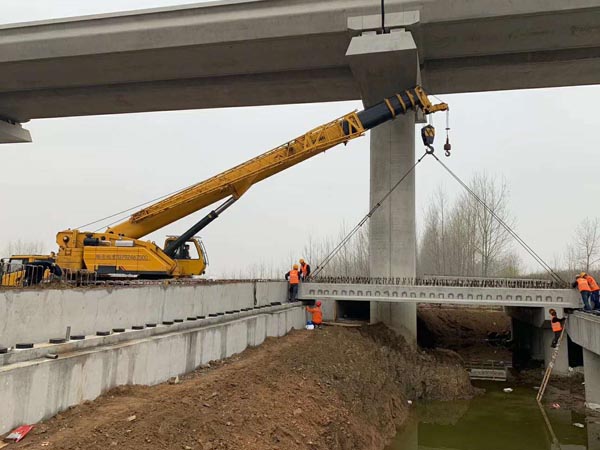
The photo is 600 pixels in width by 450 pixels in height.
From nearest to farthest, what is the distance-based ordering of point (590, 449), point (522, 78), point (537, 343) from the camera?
1. point (590, 449)
2. point (522, 78)
3. point (537, 343)

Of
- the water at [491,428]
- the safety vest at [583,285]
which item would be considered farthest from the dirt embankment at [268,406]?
the safety vest at [583,285]

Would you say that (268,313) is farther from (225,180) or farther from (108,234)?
(108,234)

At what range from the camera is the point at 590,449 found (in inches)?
366

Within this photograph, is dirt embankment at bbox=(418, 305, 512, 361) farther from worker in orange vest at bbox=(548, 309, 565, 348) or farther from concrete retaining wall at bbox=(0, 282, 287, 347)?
concrete retaining wall at bbox=(0, 282, 287, 347)

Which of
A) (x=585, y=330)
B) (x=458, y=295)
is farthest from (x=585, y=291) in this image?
(x=458, y=295)

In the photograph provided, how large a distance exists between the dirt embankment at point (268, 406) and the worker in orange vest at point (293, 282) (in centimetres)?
242

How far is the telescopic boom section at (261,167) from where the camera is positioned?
44.3 feet

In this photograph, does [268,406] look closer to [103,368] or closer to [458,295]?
[103,368]

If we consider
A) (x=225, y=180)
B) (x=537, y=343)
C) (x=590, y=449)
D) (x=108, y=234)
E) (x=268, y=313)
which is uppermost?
(x=225, y=180)

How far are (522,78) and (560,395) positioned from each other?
409 inches

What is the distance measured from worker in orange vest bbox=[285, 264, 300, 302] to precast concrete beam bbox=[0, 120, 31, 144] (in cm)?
1437

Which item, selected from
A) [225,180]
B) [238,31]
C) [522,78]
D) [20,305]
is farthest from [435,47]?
[20,305]

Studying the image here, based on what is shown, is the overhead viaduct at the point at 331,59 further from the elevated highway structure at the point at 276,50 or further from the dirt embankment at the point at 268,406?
the dirt embankment at the point at 268,406

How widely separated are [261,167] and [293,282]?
13.3 ft
